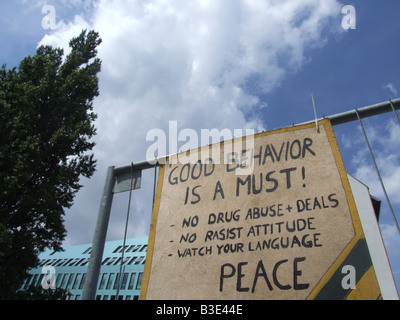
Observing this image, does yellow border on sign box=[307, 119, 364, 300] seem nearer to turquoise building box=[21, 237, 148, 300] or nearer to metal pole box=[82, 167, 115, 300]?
metal pole box=[82, 167, 115, 300]

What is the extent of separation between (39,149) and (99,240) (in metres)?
7.52

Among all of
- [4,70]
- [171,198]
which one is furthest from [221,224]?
[4,70]

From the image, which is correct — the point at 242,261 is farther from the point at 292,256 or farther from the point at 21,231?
the point at 21,231

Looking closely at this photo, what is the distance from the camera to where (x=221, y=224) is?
1.85 meters

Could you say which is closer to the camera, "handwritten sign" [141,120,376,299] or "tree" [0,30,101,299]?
"handwritten sign" [141,120,376,299]

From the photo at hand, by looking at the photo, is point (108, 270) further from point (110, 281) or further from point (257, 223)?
point (257, 223)

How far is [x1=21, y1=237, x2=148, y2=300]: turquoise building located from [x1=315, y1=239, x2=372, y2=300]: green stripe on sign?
124 ft

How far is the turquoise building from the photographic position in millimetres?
37844

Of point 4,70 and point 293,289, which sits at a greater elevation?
point 4,70

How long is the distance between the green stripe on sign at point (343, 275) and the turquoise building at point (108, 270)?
3774cm

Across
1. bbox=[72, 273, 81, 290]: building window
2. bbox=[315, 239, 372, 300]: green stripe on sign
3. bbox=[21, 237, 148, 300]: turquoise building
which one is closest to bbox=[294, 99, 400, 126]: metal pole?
bbox=[315, 239, 372, 300]: green stripe on sign

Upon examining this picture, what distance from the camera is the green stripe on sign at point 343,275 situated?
138cm

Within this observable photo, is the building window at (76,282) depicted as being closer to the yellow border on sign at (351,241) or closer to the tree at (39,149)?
the tree at (39,149)

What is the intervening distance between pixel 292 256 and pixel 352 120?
3.44 feet
